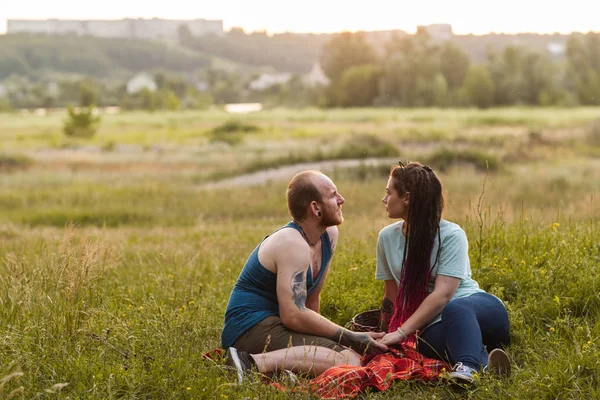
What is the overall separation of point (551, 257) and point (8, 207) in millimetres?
17847

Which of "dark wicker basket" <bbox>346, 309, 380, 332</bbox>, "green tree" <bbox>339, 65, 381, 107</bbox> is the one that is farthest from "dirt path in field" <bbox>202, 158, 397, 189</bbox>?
"green tree" <bbox>339, 65, 381, 107</bbox>

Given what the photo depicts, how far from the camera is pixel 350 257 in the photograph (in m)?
7.77

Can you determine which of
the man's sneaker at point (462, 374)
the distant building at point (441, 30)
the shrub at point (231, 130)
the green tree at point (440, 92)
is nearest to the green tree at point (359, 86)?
the green tree at point (440, 92)

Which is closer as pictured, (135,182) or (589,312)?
(589,312)

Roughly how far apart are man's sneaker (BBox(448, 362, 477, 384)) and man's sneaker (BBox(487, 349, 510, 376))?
0.44 ft

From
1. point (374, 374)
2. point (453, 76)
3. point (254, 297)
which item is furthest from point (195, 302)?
point (453, 76)

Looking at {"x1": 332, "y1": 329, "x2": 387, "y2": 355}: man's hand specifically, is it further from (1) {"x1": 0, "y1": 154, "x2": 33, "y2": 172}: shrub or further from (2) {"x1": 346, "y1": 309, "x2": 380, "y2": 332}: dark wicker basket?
(1) {"x1": 0, "y1": 154, "x2": 33, "y2": 172}: shrub

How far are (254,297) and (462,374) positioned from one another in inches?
57.3

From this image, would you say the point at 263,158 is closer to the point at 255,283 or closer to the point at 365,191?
the point at 365,191

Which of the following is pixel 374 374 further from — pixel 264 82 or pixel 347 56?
pixel 264 82

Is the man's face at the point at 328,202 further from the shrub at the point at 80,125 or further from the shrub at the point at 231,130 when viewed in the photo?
the shrub at the point at 80,125

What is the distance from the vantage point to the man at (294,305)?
5160mm

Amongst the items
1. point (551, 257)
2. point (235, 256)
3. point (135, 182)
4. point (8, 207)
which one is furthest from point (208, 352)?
point (135, 182)

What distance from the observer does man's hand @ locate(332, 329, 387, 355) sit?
5184 millimetres
